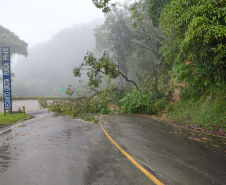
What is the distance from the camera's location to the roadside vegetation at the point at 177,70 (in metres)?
7.09

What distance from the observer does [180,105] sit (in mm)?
13688

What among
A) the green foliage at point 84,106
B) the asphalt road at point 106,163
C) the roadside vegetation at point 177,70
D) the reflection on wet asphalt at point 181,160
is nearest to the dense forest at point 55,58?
the green foliage at point 84,106

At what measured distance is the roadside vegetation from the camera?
7091 mm

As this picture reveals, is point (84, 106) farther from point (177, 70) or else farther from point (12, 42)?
point (12, 42)

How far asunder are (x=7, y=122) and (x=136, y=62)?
20892 mm

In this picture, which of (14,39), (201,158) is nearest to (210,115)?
(201,158)

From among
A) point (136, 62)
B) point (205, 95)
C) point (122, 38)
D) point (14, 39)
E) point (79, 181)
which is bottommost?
point (79, 181)

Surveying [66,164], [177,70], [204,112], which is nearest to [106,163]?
[66,164]

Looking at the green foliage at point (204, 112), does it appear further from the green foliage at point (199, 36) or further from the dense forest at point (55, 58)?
the dense forest at point (55, 58)

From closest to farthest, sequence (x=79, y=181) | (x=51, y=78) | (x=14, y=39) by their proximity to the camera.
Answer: (x=79, y=181), (x=14, y=39), (x=51, y=78)

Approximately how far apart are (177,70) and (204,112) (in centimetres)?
285

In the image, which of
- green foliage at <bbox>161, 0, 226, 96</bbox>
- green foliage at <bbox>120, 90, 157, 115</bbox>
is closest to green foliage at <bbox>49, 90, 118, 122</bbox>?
green foliage at <bbox>120, 90, 157, 115</bbox>

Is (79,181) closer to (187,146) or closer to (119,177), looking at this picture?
(119,177)

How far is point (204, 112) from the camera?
33.9 feet
